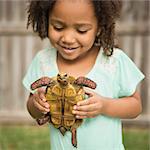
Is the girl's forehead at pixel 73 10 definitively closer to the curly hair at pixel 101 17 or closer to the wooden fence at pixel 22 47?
the curly hair at pixel 101 17

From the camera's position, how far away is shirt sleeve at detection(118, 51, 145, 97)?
7.77 ft

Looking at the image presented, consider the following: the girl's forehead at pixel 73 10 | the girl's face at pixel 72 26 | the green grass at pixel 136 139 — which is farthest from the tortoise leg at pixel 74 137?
the green grass at pixel 136 139

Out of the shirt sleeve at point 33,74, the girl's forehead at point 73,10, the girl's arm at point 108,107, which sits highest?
the girl's forehead at point 73,10

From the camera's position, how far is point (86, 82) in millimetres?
2197

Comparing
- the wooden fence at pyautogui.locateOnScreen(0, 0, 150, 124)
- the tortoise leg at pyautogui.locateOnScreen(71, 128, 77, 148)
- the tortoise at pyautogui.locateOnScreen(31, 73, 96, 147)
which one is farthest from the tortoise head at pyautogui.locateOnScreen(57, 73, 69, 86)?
the wooden fence at pyautogui.locateOnScreen(0, 0, 150, 124)

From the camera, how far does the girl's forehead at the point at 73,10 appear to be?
7.16 feet

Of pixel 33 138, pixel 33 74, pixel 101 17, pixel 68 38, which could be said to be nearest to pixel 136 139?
pixel 33 138

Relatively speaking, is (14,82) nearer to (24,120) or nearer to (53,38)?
(24,120)

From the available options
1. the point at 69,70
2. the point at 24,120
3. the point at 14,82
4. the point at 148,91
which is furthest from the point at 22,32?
the point at 69,70

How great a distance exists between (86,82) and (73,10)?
1.00 ft

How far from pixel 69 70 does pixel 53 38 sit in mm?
198

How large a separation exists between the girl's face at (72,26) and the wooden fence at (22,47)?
10.7 ft

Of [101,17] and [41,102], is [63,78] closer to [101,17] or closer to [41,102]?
[41,102]

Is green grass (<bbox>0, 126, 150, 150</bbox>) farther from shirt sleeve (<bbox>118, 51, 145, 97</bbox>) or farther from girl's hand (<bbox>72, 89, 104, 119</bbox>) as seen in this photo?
girl's hand (<bbox>72, 89, 104, 119</bbox>)
